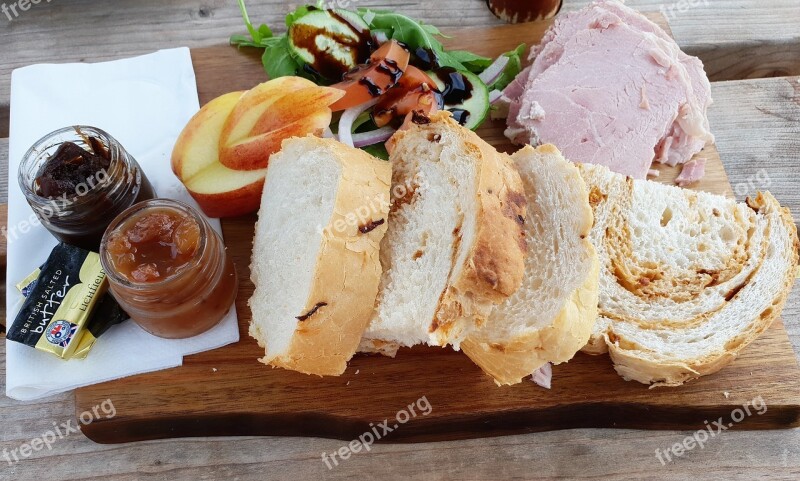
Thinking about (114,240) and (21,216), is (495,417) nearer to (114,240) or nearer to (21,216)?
(114,240)

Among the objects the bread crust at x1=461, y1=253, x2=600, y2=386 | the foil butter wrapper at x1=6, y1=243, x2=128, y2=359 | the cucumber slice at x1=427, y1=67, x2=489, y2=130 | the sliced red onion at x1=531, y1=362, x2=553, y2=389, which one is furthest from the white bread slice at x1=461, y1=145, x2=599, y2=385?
the foil butter wrapper at x1=6, y1=243, x2=128, y2=359

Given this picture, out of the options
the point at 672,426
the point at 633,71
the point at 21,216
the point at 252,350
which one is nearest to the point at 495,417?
the point at 672,426

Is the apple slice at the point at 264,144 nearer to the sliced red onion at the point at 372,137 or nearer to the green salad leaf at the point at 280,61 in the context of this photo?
the sliced red onion at the point at 372,137

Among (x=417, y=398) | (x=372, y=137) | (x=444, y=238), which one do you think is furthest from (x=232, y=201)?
(x=417, y=398)

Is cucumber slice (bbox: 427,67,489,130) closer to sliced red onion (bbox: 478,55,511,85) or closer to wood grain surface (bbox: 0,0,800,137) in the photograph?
sliced red onion (bbox: 478,55,511,85)

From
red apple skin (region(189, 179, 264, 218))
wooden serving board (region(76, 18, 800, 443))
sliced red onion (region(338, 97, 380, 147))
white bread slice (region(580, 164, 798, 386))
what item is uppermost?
sliced red onion (region(338, 97, 380, 147))

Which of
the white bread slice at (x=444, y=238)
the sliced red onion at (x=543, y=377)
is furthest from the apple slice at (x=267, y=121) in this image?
the sliced red onion at (x=543, y=377)
